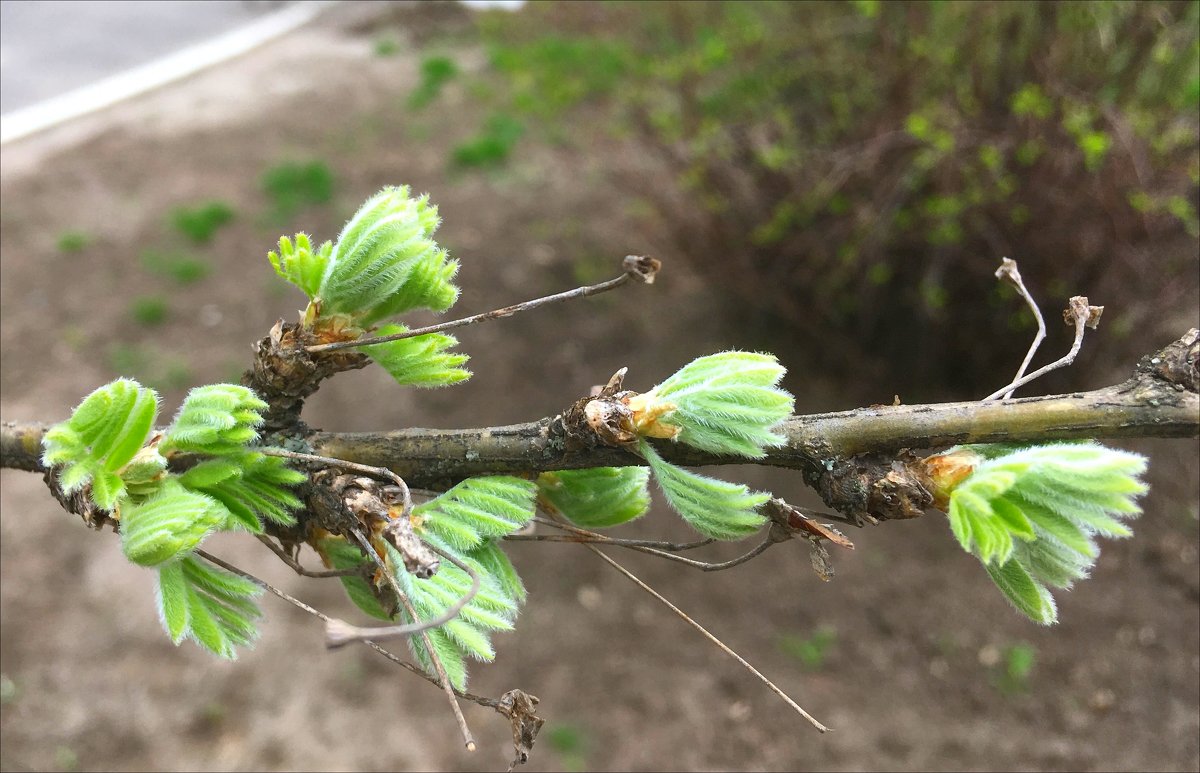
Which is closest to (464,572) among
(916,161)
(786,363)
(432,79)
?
(916,161)

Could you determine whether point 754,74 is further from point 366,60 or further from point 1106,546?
point 366,60

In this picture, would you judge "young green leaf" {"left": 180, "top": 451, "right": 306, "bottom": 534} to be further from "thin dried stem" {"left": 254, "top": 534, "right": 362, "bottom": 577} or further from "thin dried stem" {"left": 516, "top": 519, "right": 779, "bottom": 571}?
"thin dried stem" {"left": 516, "top": 519, "right": 779, "bottom": 571}

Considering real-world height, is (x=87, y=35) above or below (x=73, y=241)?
above

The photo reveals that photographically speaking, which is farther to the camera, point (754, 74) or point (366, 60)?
→ point (366, 60)

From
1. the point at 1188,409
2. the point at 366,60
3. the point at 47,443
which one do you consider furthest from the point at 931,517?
the point at 366,60

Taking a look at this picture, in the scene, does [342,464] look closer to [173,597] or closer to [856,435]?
[173,597]

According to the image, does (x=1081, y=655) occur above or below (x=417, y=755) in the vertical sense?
above
